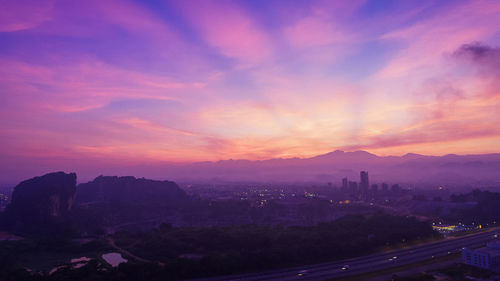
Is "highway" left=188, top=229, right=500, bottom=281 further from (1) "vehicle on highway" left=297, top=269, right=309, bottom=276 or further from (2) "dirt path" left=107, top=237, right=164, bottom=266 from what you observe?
(2) "dirt path" left=107, top=237, right=164, bottom=266

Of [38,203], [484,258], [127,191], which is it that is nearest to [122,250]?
[484,258]

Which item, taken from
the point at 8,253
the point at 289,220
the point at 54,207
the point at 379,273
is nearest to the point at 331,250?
the point at 379,273

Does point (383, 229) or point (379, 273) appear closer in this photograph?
point (379, 273)

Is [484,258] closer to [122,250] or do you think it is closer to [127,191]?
[122,250]

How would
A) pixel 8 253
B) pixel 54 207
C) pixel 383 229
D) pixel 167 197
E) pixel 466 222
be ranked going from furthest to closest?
pixel 167 197 < pixel 54 207 < pixel 466 222 < pixel 383 229 < pixel 8 253

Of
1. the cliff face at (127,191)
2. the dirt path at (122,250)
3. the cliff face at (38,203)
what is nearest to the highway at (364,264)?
the dirt path at (122,250)

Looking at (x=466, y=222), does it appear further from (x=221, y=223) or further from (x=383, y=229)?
(x=221, y=223)
